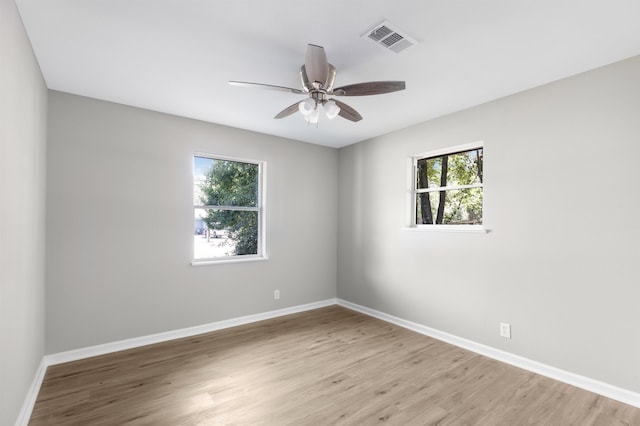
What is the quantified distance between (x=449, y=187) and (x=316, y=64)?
2.38m

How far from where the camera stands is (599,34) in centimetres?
208

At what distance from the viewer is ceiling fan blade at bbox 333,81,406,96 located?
2.15 m

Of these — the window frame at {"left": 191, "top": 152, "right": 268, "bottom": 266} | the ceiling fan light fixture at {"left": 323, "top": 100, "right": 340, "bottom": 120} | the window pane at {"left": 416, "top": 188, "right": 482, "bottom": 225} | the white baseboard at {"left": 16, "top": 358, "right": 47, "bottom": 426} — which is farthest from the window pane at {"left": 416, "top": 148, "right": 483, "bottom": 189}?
the white baseboard at {"left": 16, "top": 358, "right": 47, "bottom": 426}

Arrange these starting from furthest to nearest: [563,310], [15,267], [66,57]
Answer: [563,310], [66,57], [15,267]

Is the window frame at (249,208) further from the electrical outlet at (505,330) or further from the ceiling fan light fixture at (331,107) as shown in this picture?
the electrical outlet at (505,330)

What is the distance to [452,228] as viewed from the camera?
11.8 feet

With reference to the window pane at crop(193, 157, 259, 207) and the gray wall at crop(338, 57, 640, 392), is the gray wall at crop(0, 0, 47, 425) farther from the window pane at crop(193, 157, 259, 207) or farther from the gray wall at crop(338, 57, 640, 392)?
the gray wall at crop(338, 57, 640, 392)

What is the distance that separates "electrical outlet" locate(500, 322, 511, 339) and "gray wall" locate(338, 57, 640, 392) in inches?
1.9

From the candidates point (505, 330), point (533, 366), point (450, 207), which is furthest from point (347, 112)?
point (533, 366)

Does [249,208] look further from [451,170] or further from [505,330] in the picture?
[505,330]

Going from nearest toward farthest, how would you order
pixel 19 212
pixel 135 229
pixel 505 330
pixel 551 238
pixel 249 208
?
pixel 19 212 → pixel 551 238 → pixel 505 330 → pixel 135 229 → pixel 249 208

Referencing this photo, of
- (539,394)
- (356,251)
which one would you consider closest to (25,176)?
(356,251)

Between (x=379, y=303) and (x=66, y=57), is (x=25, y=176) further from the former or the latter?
(x=379, y=303)

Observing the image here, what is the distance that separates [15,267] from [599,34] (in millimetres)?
3975
